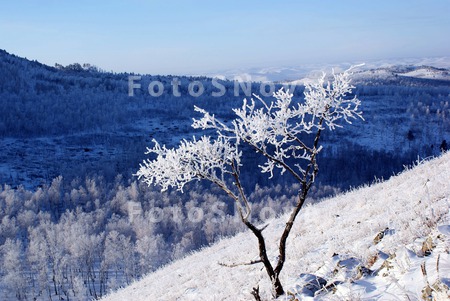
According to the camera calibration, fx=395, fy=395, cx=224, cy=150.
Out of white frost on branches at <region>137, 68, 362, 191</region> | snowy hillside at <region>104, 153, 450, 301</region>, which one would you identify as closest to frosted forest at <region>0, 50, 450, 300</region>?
snowy hillside at <region>104, 153, 450, 301</region>

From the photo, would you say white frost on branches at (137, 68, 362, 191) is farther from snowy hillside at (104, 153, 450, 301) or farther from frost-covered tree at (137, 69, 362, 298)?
snowy hillside at (104, 153, 450, 301)

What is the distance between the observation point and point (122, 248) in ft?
250

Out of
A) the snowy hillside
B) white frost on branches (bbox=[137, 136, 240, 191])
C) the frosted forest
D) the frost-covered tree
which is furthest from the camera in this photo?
the frosted forest

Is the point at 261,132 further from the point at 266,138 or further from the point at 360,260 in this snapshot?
the point at 360,260

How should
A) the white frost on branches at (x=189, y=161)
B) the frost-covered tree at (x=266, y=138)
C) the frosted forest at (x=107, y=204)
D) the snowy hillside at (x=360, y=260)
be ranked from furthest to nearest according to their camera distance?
the frosted forest at (x=107, y=204), the white frost on branches at (x=189, y=161), the frost-covered tree at (x=266, y=138), the snowy hillside at (x=360, y=260)

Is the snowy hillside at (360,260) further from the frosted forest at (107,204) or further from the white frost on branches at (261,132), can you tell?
the frosted forest at (107,204)

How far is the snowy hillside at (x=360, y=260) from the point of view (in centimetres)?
500

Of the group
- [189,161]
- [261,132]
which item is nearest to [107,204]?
[189,161]

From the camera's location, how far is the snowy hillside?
16.4ft

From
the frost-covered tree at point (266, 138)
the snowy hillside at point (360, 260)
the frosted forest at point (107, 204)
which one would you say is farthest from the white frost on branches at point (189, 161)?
the frosted forest at point (107, 204)

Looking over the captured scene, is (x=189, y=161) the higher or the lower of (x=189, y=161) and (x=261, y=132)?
the lower

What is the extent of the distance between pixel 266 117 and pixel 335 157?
553 ft

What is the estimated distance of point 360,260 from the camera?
22.1 feet

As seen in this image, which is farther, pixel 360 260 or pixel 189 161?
pixel 189 161
